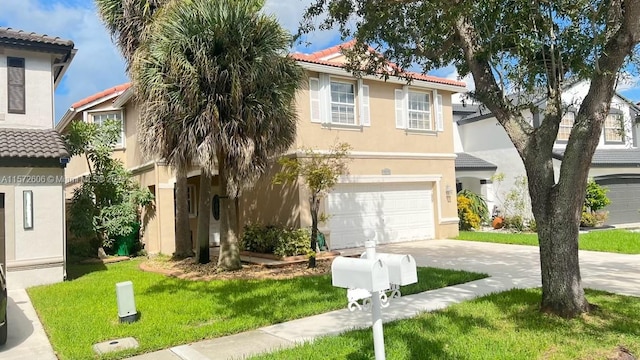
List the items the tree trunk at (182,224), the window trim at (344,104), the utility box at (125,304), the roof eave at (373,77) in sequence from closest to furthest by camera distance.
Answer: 1. the utility box at (125,304)
2. the roof eave at (373,77)
3. the tree trunk at (182,224)
4. the window trim at (344,104)

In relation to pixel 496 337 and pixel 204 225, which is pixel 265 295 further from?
pixel 204 225

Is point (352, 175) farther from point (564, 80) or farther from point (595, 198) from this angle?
point (595, 198)

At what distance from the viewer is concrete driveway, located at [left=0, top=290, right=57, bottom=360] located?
6.03m

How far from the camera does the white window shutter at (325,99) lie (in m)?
15.0

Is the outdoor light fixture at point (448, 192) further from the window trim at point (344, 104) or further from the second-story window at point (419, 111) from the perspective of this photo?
the window trim at point (344, 104)

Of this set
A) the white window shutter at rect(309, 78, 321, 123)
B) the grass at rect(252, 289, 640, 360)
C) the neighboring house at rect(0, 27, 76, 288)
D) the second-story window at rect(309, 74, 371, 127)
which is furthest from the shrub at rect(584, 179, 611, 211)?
the neighboring house at rect(0, 27, 76, 288)

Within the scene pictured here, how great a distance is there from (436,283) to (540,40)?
189 inches

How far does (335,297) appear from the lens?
828 cm

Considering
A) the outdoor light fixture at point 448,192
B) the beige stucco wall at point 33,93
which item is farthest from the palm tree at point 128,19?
the outdoor light fixture at point 448,192

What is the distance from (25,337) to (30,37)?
837 cm

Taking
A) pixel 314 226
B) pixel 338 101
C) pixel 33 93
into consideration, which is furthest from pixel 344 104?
pixel 33 93

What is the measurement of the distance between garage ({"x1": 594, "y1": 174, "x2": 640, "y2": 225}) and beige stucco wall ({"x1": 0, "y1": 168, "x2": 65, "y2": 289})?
22.1 meters

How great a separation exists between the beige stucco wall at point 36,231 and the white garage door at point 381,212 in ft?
25.2

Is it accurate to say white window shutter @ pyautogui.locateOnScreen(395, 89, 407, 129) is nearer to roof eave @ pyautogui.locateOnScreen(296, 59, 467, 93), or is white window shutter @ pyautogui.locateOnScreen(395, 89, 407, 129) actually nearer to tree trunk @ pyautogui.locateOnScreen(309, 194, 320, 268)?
roof eave @ pyautogui.locateOnScreen(296, 59, 467, 93)
